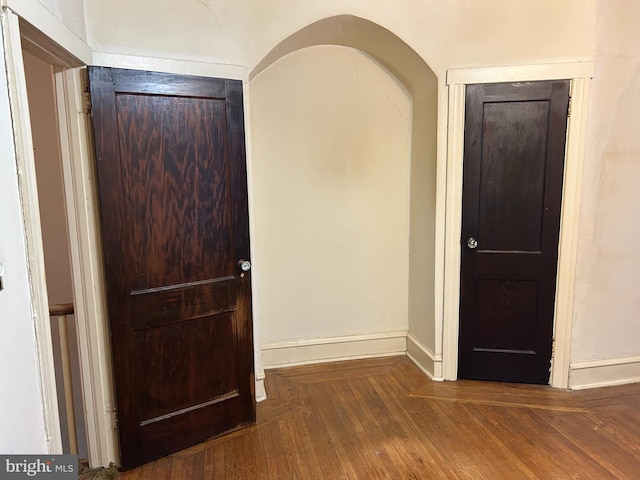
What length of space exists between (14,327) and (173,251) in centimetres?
90

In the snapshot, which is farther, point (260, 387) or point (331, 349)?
point (331, 349)

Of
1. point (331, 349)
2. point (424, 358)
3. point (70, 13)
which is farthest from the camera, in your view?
point (331, 349)

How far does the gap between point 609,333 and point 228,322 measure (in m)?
2.59

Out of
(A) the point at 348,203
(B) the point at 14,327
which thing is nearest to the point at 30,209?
(B) the point at 14,327

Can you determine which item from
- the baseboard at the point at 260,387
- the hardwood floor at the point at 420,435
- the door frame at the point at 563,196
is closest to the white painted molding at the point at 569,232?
the door frame at the point at 563,196

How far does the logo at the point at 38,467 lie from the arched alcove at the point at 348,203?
159 centimetres

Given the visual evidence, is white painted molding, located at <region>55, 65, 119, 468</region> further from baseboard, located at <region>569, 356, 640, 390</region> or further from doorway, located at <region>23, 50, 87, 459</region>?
baseboard, located at <region>569, 356, 640, 390</region>

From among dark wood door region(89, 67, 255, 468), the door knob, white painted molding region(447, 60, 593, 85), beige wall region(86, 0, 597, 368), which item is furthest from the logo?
white painted molding region(447, 60, 593, 85)

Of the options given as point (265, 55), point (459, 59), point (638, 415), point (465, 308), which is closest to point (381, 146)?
point (459, 59)

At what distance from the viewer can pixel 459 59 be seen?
8.74 ft

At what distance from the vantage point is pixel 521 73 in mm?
2621

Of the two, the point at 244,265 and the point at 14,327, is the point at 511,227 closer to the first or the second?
the point at 244,265

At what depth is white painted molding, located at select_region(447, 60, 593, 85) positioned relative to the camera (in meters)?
2.59

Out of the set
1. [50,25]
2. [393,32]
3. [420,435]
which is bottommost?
[420,435]
